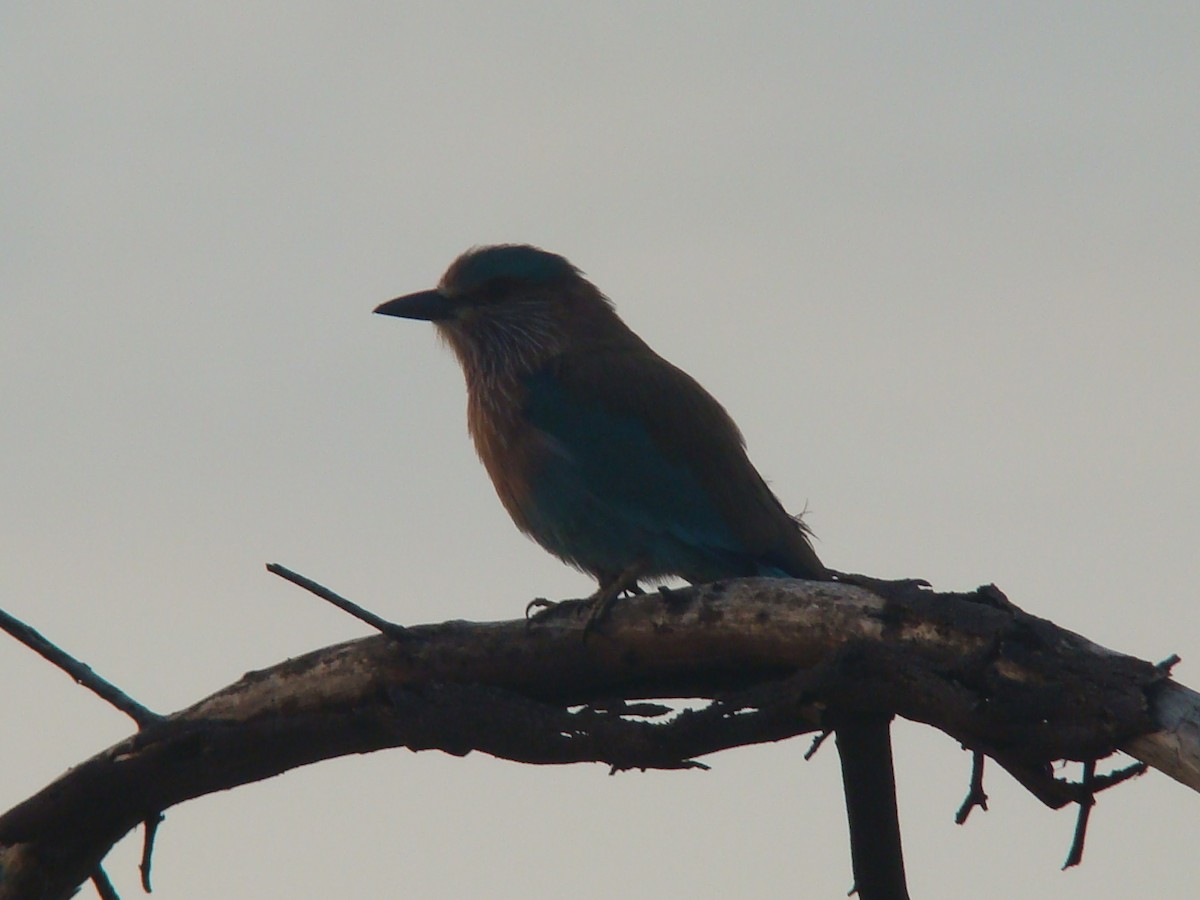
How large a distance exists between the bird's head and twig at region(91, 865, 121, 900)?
8.19ft

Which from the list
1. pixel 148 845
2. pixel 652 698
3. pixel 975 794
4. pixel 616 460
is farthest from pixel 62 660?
pixel 616 460

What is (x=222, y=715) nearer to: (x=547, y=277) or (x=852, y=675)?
(x=852, y=675)

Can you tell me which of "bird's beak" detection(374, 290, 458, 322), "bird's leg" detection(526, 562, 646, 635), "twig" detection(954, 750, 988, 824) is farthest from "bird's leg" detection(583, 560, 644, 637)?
"bird's beak" detection(374, 290, 458, 322)

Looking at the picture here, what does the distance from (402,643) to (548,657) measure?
318 millimetres

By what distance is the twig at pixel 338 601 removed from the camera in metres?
3.00

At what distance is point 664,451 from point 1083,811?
2.70 meters

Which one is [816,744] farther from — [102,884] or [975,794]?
[102,884]

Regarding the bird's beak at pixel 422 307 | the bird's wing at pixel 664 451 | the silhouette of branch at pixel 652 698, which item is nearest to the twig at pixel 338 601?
the silhouette of branch at pixel 652 698

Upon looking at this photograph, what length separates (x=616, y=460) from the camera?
5.07 m

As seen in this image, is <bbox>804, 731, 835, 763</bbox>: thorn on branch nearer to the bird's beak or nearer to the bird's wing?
the bird's wing

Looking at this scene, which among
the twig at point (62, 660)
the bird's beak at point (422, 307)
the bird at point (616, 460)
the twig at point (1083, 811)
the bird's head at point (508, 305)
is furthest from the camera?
the bird's beak at point (422, 307)

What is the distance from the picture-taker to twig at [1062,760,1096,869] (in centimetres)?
252

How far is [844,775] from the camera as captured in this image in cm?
321

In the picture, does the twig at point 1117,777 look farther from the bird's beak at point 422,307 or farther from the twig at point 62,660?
the bird's beak at point 422,307
